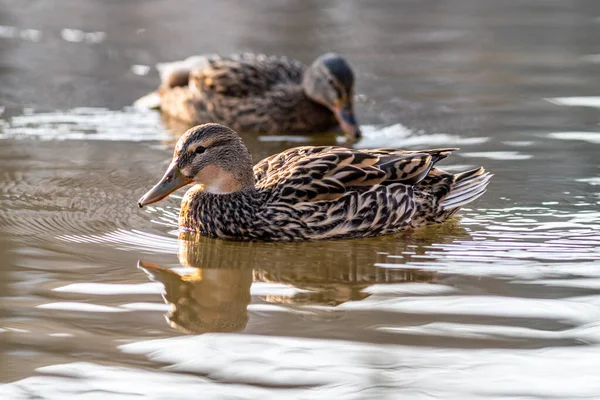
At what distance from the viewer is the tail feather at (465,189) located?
7.93 metres

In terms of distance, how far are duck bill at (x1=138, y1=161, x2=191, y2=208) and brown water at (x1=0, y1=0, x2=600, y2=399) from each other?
283mm

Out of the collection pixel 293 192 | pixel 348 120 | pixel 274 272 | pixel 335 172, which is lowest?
pixel 274 272

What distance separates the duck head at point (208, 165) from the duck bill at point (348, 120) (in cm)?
335

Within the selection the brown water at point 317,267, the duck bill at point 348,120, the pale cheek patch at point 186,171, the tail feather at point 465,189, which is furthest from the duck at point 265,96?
the pale cheek patch at point 186,171

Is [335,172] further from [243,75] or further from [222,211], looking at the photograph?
[243,75]

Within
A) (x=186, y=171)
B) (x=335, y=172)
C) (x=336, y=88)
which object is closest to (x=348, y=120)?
(x=336, y=88)

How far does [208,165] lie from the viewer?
24.8 feet

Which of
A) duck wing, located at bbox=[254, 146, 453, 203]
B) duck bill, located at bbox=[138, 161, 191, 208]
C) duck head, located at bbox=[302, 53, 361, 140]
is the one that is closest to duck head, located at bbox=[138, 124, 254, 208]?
duck bill, located at bbox=[138, 161, 191, 208]

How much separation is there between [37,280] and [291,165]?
6.47 ft

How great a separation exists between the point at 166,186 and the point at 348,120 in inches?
155

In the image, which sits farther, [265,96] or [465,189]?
[265,96]

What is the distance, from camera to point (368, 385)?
509cm

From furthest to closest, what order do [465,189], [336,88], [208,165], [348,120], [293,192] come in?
[336,88] → [348,120] → [465,189] → [208,165] → [293,192]

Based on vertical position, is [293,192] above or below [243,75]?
below
